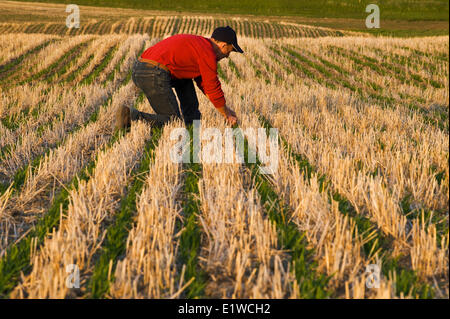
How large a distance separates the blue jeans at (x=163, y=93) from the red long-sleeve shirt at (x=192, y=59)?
0.16 m

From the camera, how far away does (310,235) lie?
269 cm

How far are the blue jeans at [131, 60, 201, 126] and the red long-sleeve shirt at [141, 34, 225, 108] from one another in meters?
0.16

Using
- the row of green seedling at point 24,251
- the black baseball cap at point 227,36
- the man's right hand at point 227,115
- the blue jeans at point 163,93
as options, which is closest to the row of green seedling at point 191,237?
the row of green seedling at point 24,251

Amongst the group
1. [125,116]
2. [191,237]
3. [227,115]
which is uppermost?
[125,116]

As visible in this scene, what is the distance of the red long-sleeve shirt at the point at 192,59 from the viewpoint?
4.82 metres

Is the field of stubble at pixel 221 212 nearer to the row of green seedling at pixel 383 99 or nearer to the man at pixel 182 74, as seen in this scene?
the row of green seedling at pixel 383 99

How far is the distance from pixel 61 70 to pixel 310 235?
1190 cm

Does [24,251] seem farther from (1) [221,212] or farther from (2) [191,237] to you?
(1) [221,212]

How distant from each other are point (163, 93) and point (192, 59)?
64cm

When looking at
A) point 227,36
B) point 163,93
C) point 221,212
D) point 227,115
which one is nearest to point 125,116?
point 163,93

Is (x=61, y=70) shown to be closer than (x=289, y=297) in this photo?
No

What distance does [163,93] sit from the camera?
5.50 m

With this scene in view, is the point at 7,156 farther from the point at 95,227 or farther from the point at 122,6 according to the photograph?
the point at 122,6

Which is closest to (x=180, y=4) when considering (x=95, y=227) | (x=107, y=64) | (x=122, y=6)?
(x=122, y=6)
